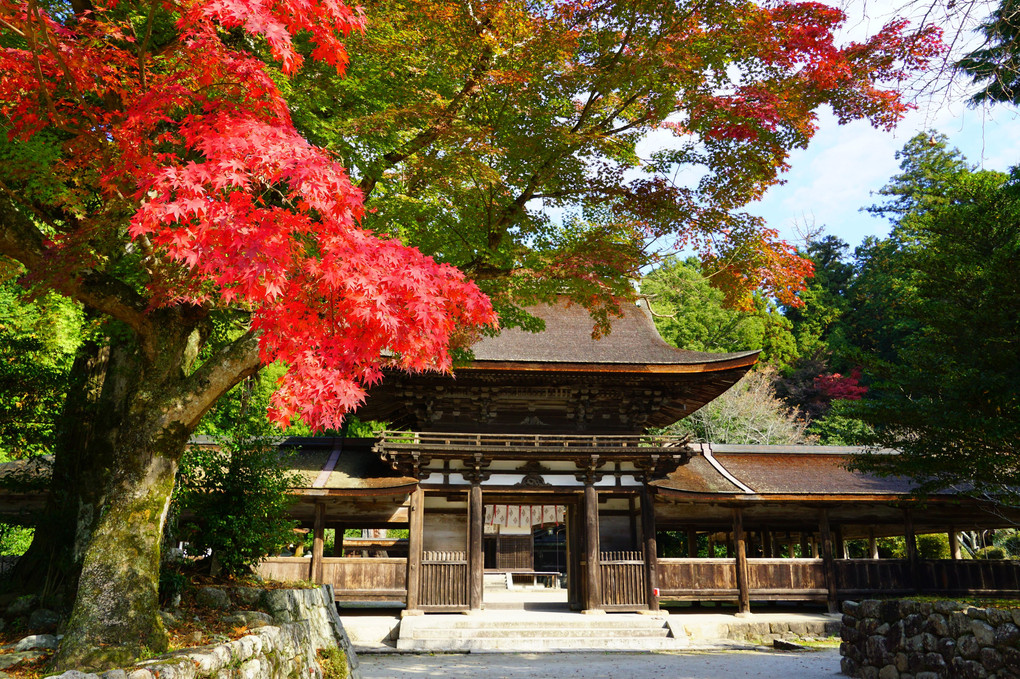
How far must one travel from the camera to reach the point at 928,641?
7.28m

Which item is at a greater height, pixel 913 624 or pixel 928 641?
pixel 913 624

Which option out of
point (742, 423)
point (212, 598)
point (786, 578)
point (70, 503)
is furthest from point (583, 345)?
point (742, 423)

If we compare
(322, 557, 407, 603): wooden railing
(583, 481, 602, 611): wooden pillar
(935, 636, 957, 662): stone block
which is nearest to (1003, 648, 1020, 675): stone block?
(935, 636, 957, 662): stone block

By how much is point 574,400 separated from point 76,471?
964 centimetres

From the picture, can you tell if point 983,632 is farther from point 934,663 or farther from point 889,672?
point 889,672

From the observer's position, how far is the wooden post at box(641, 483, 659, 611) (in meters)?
13.2

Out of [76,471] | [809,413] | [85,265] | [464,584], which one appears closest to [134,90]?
[85,265]

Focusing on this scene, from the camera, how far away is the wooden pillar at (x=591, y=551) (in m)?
13.1

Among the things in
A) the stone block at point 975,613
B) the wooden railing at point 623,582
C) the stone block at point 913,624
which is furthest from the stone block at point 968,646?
the wooden railing at point 623,582

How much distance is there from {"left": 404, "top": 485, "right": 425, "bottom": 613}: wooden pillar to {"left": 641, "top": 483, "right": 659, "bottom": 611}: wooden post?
4742 mm

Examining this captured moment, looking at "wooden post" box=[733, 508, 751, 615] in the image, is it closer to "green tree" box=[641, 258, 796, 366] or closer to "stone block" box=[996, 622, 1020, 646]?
"stone block" box=[996, 622, 1020, 646]

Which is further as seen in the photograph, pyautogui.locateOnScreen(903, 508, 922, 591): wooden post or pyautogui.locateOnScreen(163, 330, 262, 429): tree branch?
pyautogui.locateOnScreen(903, 508, 922, 591): wooden post

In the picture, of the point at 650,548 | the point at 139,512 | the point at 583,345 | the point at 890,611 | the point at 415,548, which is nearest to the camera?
the point at 139,512

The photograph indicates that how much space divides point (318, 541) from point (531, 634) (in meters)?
4.59
